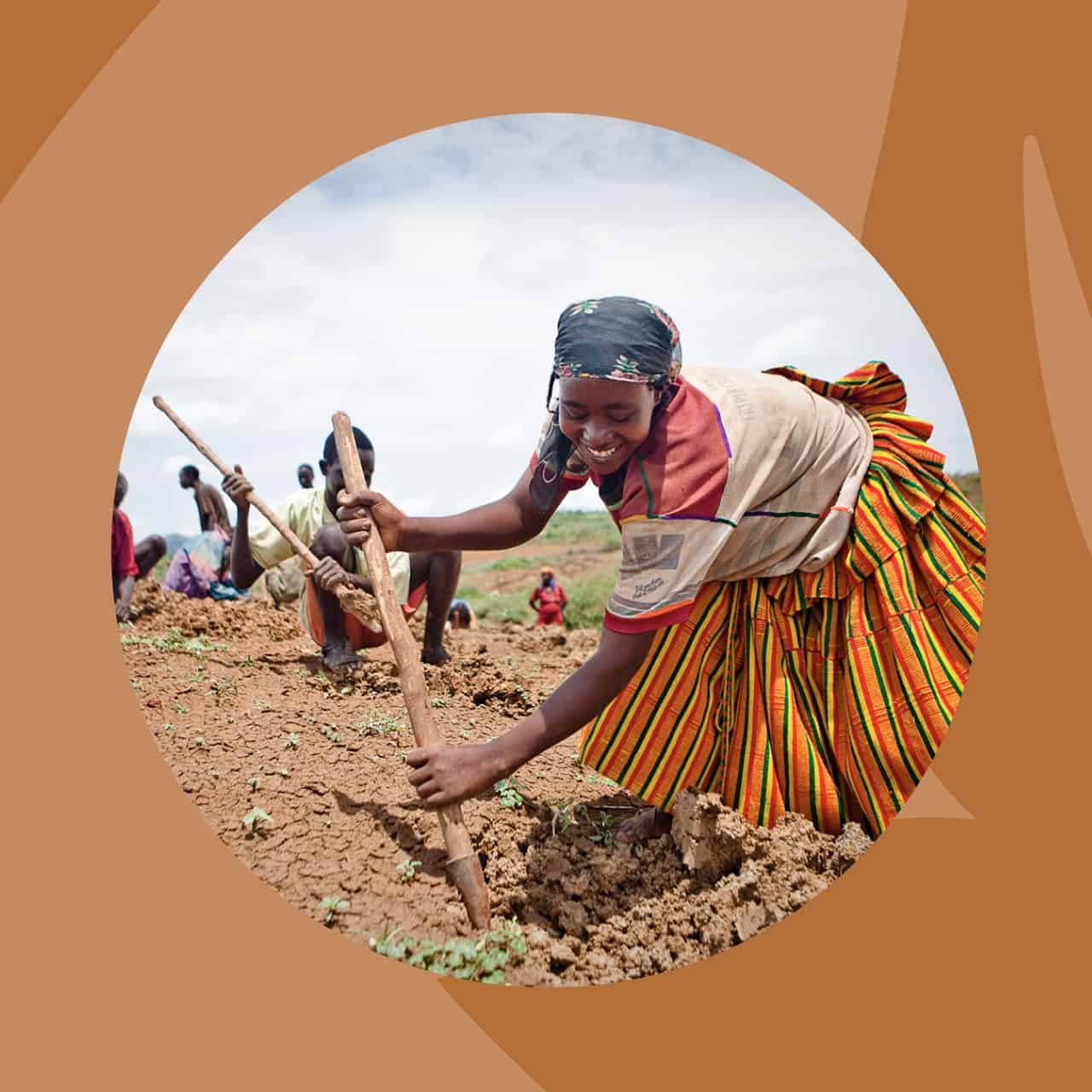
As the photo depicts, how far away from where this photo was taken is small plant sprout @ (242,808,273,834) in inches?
104

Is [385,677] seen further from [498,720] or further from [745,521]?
[745,521]

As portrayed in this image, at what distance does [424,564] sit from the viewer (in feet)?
15.6

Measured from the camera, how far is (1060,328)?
2.36 m

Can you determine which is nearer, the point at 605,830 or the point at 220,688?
the point at 605,830

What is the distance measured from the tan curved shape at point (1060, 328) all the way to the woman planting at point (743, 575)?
13.5 inches

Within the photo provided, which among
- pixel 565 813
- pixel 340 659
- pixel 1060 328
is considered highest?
pixel 1060 328

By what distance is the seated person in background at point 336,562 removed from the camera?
14.3 feet

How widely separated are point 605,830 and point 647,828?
17 cm

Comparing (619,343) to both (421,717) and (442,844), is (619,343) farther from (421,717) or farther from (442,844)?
(442,844)

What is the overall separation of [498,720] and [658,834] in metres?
1.09

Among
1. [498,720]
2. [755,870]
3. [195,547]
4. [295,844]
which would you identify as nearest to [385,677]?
[498,720]

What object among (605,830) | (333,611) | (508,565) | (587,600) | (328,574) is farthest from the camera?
(508,565)

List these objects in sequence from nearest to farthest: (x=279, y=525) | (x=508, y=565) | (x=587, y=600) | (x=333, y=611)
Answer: (x=279, y=525), (x=333, y=611), (x=587, y=600), (x=508, y=565)

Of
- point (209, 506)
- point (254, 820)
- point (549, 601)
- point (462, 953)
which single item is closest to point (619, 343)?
point (462, 953)
